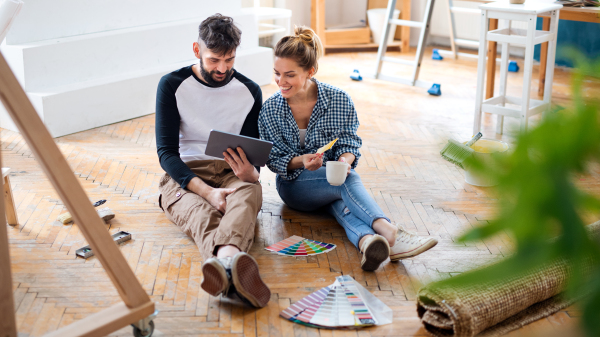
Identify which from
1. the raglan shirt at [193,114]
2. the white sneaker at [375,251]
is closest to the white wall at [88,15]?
the raglan shirt at [193,114]

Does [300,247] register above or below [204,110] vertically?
below

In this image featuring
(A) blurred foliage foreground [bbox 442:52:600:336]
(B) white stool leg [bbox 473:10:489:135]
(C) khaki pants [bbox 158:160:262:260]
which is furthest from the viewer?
(B) white stool leg [bbox 473:10:489:135]

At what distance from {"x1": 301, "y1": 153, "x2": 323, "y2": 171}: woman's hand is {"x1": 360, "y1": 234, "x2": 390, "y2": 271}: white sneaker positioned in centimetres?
40

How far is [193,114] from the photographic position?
7.94ft

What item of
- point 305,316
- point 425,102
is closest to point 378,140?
point 425,102

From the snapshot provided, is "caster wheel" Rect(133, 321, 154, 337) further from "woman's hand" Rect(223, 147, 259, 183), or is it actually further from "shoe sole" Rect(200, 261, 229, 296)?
"woman's hand" Rect(223, 147, 259, 183)

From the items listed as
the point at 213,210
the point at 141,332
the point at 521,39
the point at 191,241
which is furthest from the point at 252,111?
the point at 521,39

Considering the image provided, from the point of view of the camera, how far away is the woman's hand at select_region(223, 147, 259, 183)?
2.30m

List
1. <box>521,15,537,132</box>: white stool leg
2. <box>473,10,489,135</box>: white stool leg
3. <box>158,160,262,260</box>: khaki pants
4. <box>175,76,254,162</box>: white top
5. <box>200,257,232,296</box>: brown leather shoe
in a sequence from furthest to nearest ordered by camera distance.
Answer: <box>473,10,489,135</box>: white stool leg < <box>521,15,537,132</box>: white stool leg < <box>175,76,254,162</box>: white top < <box>158,160,262,260</box>: khaki pants < <box>200,257,232,296</box>: brown leather shoe

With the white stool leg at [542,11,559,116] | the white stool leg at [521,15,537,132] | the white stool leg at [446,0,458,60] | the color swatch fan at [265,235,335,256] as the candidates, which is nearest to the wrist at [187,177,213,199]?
the color swatch fan at [265,235,335,256]

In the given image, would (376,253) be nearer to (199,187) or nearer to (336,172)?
(336,172)

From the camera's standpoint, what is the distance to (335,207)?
7.96ft

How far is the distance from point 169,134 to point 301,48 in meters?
0.66

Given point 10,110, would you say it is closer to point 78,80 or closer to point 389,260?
point 389,260
